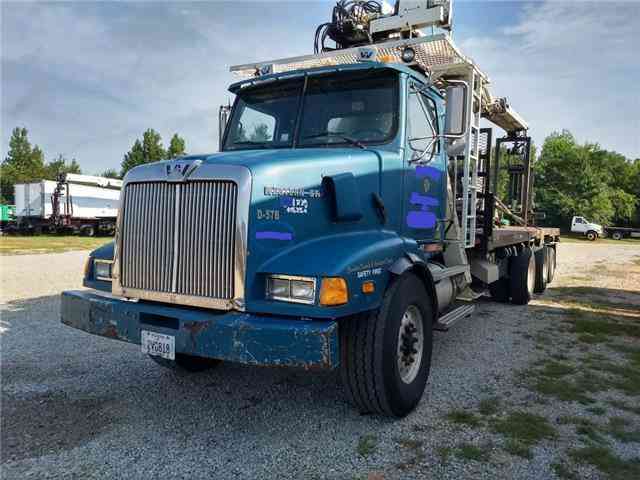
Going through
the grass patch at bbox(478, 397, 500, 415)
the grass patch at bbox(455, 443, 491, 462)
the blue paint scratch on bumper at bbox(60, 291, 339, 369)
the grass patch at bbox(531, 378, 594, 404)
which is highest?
the blue paint scratch on bumper at bbox(60, 291, 339, 369)

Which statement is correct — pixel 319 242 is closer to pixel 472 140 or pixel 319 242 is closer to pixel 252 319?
pixel 252 319

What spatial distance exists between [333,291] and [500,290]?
22.1 feet

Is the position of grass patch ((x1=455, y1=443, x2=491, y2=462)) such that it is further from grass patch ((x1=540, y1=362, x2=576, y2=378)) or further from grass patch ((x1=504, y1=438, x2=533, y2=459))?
grass patch ((x1=540, y1=362, x2=576, y2=378))

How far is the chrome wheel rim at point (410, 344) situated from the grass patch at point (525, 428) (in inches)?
29.0

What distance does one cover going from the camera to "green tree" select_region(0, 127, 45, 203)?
5314 cm

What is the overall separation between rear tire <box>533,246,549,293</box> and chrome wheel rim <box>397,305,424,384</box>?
661cm

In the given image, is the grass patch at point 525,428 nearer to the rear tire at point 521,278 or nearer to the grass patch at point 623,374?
the grass patch at point 623,374

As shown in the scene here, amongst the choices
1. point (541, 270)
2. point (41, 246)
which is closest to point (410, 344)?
point (541, 270)

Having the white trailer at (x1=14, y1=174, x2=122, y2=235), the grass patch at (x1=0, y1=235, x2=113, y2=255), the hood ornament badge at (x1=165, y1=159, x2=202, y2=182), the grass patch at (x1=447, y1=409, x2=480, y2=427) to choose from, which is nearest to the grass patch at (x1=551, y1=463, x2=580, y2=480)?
the grass patch at (x1=447, y1=409, x2=480, y2=427)

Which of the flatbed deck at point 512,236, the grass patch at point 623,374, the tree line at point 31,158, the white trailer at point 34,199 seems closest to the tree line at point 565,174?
the tree line at point 31,158

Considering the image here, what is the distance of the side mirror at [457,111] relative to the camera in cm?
443

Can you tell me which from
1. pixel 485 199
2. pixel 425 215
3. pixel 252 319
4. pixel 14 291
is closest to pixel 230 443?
pixel 252 319

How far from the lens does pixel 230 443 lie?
11.2 ft

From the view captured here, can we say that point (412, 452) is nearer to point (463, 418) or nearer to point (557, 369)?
point (463, 418)
